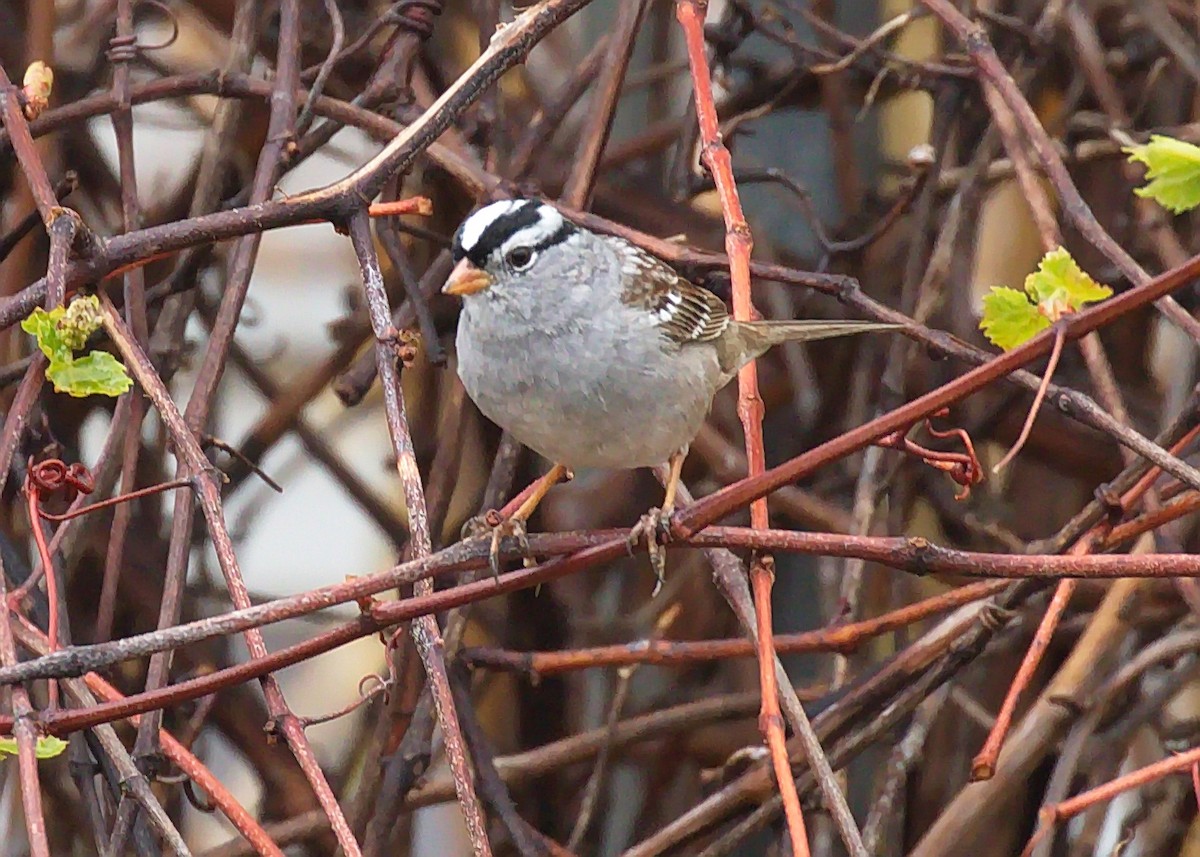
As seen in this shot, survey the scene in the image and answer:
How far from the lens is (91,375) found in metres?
1.22

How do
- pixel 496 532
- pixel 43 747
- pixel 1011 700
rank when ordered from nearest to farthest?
pixel 43 747
pixel 496 532
pixel 1011 700

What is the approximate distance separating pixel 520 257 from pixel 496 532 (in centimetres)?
49

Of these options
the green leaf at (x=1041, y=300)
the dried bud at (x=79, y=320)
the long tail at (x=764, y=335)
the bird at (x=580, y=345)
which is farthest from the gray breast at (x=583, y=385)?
the dried bud at (x=79, y=320)

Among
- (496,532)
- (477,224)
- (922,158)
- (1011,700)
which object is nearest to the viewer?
(496,532)

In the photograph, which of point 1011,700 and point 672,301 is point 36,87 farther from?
point 1011,700

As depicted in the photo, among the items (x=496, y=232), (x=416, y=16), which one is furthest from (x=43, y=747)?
(x=416, y=16)

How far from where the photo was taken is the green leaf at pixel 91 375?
1.21 meters

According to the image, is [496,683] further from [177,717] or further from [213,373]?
[213,373]

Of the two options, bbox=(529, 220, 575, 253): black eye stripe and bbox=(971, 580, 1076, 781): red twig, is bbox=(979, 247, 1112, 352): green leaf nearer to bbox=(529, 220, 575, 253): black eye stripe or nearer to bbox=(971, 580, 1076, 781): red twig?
bbox=(971, 580, 1076, 781): red twig

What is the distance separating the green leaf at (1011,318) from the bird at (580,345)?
0.23 m

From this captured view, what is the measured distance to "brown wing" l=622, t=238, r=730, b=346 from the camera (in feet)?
5.47

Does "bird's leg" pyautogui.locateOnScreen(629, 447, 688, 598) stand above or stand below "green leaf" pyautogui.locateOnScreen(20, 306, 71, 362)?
below

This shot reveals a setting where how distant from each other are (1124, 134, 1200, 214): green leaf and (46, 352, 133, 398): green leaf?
833mm

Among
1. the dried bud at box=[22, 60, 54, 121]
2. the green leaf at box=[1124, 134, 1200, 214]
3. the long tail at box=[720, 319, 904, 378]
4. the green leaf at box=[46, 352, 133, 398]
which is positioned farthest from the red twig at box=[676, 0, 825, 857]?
the dried bud at box=[22, 60, 54, 121]
